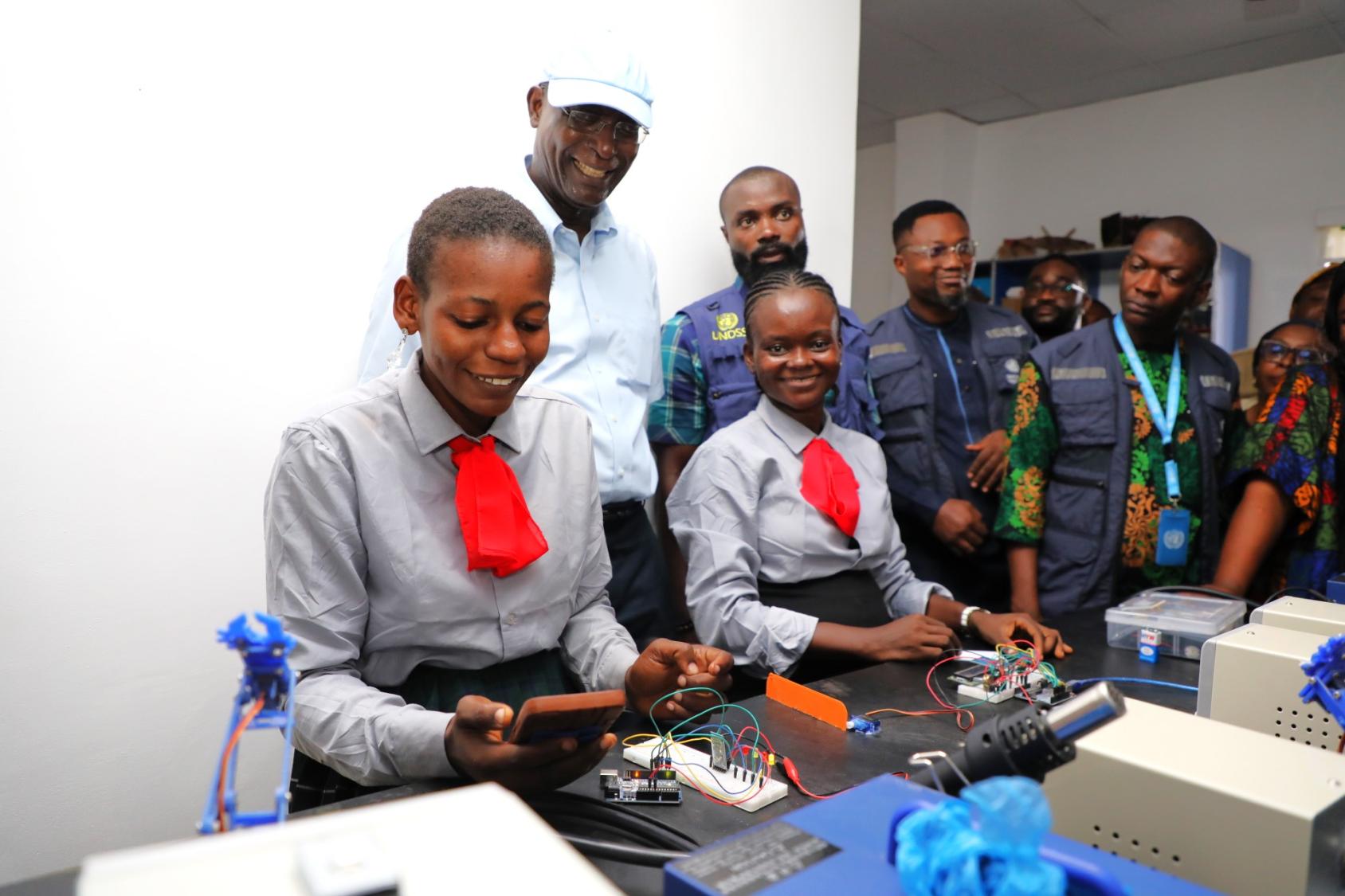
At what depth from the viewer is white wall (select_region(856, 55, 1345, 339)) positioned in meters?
5.56

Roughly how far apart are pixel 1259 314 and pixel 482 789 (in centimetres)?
648

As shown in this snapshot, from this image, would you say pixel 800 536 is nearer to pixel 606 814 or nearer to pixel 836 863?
pixel 606 814

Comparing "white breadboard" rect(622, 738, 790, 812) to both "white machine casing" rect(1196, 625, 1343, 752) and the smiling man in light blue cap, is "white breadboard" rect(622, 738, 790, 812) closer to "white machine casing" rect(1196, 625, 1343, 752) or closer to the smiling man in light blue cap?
"white machine casing" rect(1196, 625, 1343, 752)

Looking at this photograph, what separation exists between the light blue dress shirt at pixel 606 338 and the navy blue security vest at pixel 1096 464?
1.04 meters

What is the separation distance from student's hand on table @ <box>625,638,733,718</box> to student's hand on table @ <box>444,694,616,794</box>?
0.19 m

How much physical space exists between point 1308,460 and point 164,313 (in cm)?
243

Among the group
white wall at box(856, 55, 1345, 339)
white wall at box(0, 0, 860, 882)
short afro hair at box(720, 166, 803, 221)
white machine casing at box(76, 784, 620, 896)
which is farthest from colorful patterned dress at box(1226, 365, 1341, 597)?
white wall at box(856, 55, 1345, 339)

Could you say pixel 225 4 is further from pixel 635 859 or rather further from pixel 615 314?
pixel 635 859

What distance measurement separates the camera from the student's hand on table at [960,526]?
2.49m

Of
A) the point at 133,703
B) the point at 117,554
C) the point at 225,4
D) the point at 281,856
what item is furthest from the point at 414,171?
the point at 281,856

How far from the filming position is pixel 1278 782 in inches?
31.0

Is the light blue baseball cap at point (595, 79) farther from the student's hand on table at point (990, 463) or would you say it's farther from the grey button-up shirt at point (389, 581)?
the student's hand on table at point (990, 463)

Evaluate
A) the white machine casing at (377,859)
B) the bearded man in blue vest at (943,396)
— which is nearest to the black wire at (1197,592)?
the bearded man in blue vest at (943,396)

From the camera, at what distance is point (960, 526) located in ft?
8.14
